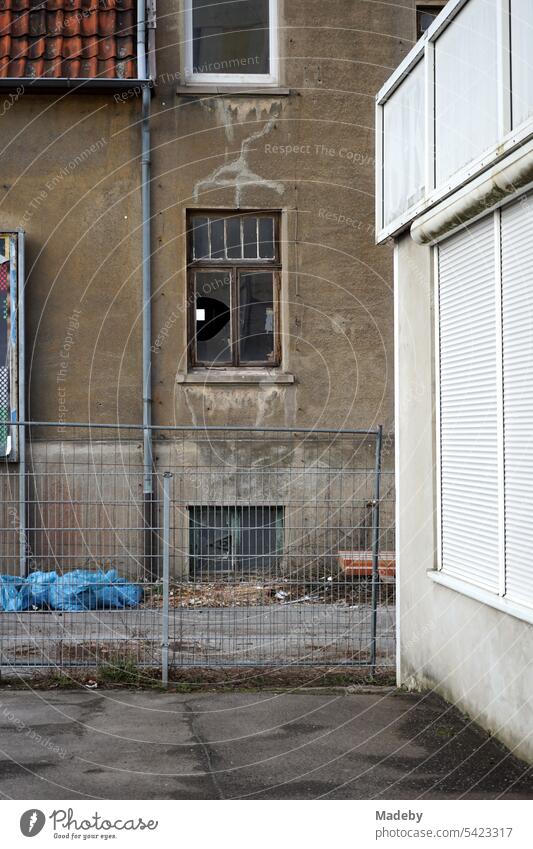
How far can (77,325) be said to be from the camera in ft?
43.7

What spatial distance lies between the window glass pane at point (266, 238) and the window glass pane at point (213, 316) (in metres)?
0.50

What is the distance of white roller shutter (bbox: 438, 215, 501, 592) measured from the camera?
249 inches

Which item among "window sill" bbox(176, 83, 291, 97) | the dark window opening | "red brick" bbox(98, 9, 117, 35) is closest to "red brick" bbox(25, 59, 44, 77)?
"red brick" bbox(98, 9, 117, 35)

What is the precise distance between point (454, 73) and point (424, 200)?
0.80 m

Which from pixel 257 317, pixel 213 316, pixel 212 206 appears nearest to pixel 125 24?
pixel 212 206

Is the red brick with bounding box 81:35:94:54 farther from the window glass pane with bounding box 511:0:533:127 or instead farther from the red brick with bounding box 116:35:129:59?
the window glass pane with bounding box 511:0:533:127

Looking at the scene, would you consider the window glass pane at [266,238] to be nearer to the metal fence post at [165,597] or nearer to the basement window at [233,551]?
the basement window at [233,551]

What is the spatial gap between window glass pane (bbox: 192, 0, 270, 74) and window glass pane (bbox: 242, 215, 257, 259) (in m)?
1.78

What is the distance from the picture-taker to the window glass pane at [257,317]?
45.3 ft

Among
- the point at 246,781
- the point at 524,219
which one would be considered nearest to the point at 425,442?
the point at 524,219

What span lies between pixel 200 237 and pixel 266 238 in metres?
0.78

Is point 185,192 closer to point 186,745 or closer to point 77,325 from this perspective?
point 77,325

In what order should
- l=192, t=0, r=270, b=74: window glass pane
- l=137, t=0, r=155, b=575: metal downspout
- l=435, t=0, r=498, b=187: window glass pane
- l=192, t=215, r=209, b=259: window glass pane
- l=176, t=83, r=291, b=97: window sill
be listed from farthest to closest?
l=192, t=0, r=270, b=74: window glass pane → l=192, t=215, r=209, b=259: window glass pane → l=176, t=83, r=291, b=97: window sill → l=137, t=0, r=155, b=575: metal downspout → l=435, t=0, r=498, b=187: window glass pane

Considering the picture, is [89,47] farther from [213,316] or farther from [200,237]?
[213,316]
